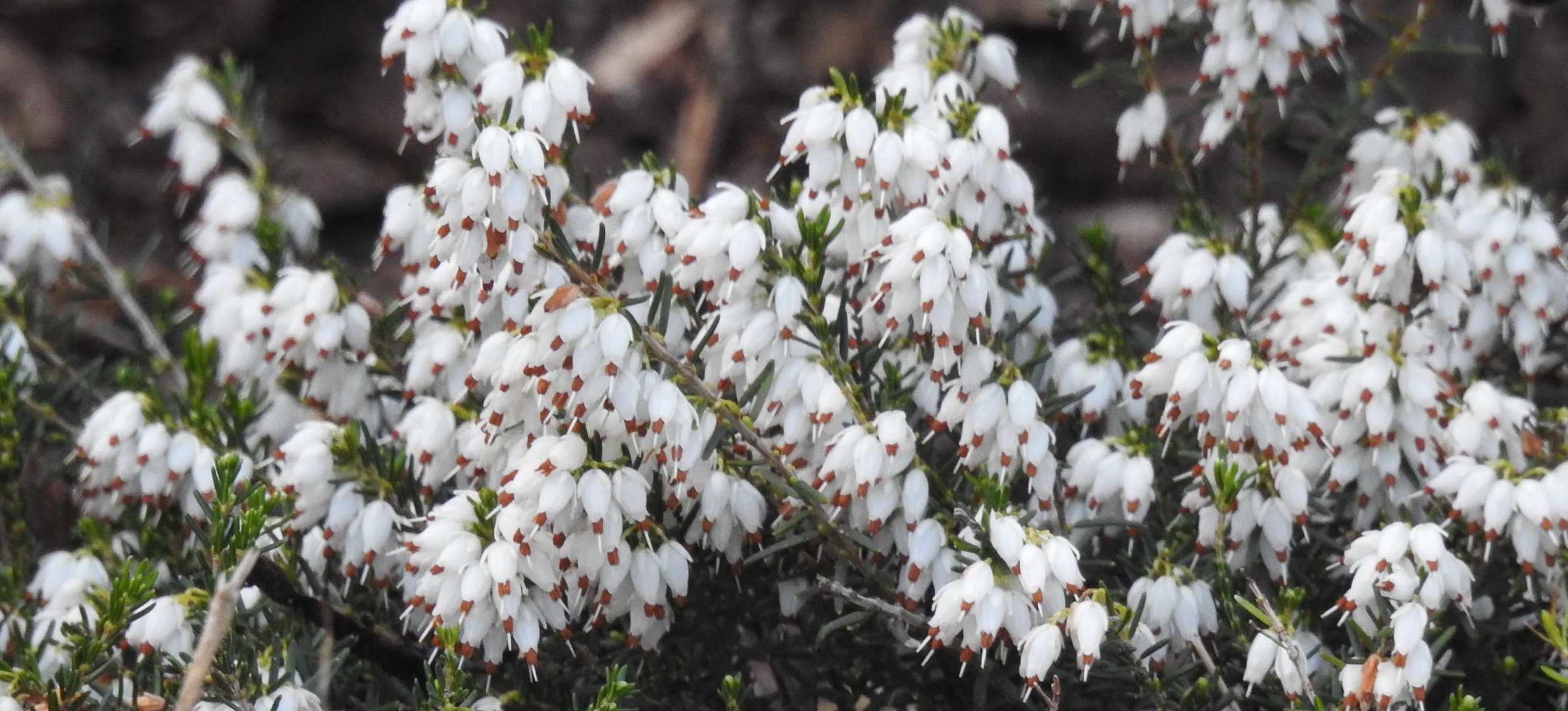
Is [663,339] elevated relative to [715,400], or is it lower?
elevated

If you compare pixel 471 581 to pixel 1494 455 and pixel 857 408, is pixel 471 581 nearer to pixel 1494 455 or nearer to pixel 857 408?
pixel 857 408

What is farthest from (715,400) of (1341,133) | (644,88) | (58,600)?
(644,88)

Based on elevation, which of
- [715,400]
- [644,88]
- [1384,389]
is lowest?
[1384,389]

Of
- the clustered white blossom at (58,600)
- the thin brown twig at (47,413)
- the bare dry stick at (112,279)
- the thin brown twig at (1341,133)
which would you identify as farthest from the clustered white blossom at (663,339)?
the bare dry stick at (112,279)

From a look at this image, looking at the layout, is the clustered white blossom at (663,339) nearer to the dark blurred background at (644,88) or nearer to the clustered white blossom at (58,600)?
the clustered white blossom at (58,600)

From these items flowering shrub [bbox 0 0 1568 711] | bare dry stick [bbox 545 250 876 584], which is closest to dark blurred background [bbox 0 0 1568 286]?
flowering shrub [bbox 0 0 1568 711]

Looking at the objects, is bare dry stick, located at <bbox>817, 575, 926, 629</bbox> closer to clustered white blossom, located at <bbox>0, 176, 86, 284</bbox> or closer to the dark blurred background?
clustered white blossom, located at <bbox>0, 176, 86, 284</bbox>

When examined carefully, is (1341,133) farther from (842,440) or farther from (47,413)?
(47,413)

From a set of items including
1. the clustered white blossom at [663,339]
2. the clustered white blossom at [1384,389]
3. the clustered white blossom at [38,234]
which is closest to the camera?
the clustered white blossom at [663,339]
